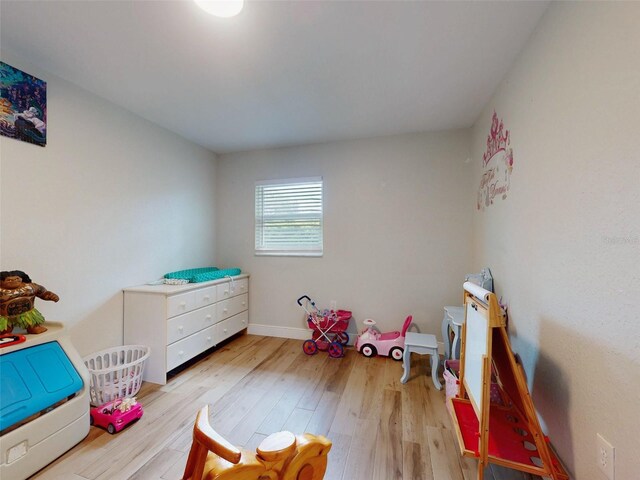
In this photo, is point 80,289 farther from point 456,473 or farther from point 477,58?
point 477,58

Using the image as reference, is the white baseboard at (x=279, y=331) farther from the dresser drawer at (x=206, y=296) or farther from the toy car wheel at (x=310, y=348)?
the dresser drawer at (x=206, y=296)

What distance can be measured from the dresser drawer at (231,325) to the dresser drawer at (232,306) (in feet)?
0.18

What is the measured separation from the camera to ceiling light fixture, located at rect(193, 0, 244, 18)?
1.12 meters

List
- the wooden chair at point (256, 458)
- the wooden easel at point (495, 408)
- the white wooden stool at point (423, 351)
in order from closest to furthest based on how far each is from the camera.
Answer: the wooden chair at point (256, 458) < the wooden easel at point (495, 408) < the white wooden stool at point (423, 351)

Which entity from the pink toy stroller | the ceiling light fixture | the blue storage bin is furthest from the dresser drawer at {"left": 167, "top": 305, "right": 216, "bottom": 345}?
the ceiling light fixture

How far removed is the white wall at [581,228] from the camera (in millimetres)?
842

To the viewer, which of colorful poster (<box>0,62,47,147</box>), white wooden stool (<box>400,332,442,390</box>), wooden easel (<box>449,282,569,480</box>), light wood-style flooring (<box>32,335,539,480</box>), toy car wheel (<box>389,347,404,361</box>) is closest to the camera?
wooden easel (<box>449,282,569,480</box>)

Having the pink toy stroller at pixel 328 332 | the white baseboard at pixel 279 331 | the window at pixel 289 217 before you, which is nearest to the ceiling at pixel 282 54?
the window at pixel 289 217

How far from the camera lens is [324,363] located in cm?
250

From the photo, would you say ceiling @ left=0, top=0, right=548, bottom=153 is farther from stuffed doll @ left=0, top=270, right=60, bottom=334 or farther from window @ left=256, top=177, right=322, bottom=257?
stuffed doll @ left=0, top=270, right=60, bottom=334

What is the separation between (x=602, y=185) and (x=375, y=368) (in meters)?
2.08

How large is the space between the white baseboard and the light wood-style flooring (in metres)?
0.47

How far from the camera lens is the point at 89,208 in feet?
6.48

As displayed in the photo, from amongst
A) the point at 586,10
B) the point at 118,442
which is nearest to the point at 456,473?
the point at 118,442
